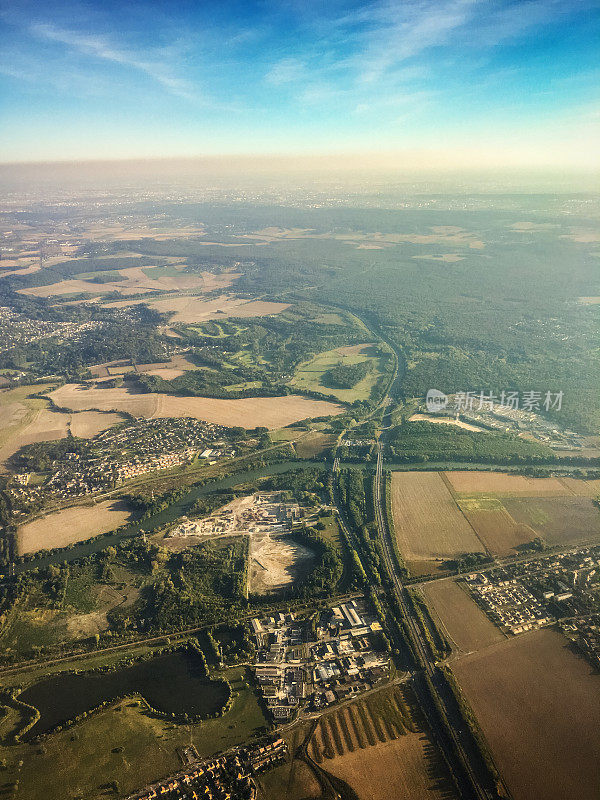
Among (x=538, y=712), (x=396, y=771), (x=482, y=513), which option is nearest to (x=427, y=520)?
(x=482, y=513)

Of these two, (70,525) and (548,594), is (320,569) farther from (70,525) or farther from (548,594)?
(70,525)

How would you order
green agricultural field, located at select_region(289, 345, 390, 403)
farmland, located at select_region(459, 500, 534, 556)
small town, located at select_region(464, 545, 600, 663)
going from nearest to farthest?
small town, located at select_region(464, 545, 600, 663) → farmland, located at select_region(459, 500, 534, 556) → green agricultural field, located at select_region(289, 345, 390, 403)

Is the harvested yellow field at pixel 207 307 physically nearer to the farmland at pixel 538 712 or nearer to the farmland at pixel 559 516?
the farmland at pixel 559 516

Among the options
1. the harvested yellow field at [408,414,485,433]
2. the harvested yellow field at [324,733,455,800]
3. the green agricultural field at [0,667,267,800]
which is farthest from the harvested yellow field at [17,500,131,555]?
the harvested yellow field at [408,414,485,433]

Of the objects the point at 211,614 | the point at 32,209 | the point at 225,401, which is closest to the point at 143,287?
the point at 225,401

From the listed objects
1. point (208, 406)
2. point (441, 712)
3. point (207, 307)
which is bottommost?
point (208, 406)

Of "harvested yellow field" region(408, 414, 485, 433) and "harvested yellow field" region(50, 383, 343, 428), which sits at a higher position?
"harvested yellow field" region(408, 414, 485, 433)

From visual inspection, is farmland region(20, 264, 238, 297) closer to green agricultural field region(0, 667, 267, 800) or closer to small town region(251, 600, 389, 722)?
small town region(251, 600, 389, 722)
